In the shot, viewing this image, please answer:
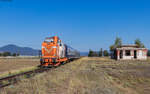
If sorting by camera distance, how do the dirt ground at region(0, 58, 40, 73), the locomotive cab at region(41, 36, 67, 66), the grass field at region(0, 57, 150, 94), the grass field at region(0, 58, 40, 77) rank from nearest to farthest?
the grass field at region(0, 57, 150, 94) < the grass field at region(0, 58, 40, 77) < the locomotive cab at region(41, 36, 67, 66) < the dirt ground at region(0, 58, 40, 73)

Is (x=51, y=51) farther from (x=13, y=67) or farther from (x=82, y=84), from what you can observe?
(x=82, y=84)

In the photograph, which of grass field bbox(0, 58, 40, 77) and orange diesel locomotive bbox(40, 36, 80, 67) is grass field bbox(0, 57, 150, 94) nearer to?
grass field bbox(0, 58, 40, 77)

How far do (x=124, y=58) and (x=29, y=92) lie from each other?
5024cm

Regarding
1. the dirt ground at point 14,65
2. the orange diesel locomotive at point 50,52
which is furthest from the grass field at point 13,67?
the orange diesel locomotive at point 50,52

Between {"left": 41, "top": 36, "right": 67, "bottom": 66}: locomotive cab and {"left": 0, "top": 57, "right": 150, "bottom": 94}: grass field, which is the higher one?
{"left": 41, "top": 36, "right": 67, "bottom": 66}: locomotive cab

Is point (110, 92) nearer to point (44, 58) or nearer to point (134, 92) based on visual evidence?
point (134, 92)

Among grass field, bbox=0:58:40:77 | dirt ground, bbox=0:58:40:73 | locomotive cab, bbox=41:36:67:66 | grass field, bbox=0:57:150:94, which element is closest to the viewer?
grass field, bbox=0:57:150:94

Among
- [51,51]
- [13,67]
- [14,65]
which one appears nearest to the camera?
[51,51]

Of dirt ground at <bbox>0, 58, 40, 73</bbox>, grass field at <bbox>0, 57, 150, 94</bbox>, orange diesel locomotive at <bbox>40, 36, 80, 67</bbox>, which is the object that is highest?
orange diesel locomotive at <bbox>40, 36, 80, 67</bbox>

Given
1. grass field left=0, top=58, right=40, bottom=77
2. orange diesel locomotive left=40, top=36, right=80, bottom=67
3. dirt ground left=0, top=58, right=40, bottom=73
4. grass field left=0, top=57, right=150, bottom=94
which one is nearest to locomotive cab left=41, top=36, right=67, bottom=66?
orange diesel locomotive left=40, top=36, right=80, bottom=67

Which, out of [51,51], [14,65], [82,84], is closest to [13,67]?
[14,65]

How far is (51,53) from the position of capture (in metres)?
22.8

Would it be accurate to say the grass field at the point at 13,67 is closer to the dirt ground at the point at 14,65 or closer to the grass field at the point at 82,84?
the dirt ground at the point at 14,65

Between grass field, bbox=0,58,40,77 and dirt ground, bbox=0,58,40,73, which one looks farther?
dirt ground, bbox=0,58,40,73
